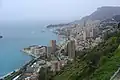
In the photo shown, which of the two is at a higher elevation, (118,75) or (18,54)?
(118,75)

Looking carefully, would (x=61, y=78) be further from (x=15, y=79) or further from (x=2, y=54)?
(x=2, y=54)

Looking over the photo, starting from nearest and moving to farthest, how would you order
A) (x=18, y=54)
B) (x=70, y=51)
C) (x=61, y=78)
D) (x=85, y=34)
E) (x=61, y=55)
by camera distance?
(x=61, y=78), (x=70, y=51), (x=61, y=55), (x=18, y=54), (x=85, y=34)

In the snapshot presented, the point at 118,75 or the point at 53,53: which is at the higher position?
the point at 118,75

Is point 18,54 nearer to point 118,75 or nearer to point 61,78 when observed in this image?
point 61,78

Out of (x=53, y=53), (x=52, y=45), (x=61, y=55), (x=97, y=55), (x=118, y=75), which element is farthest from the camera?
(x=52, y=45)

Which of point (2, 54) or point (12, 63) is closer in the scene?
point (12, 63)

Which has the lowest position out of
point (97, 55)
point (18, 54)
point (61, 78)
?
point (18, 54)

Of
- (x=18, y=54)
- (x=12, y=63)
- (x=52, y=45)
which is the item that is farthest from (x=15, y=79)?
(x=18, y=54)

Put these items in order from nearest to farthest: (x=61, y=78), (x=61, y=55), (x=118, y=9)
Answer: (x=61, y=78), (x=61, y=55), (x=118, y=9)

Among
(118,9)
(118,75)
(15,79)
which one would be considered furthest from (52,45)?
(118,9)
